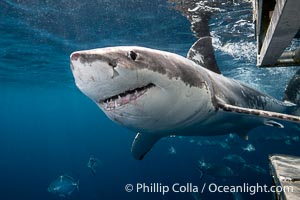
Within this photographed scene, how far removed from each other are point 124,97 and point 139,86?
203 millimetres

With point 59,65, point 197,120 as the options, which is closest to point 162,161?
point 59,65

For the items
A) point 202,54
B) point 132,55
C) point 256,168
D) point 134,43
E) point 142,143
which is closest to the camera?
point 132,55

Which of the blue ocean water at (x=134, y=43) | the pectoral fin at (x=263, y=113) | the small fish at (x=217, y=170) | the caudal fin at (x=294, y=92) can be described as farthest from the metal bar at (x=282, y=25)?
the small fish at (x=217, y=170)

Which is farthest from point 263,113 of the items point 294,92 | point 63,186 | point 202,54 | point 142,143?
point 63,186

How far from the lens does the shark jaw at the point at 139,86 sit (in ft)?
7.84

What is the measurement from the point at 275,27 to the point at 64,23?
12.4m

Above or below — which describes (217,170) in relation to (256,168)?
above

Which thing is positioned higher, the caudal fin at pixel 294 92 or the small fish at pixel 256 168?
the caudal fin at pixel 294 92

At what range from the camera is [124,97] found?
9.05ft

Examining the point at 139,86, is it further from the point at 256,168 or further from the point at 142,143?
the point at 256,168

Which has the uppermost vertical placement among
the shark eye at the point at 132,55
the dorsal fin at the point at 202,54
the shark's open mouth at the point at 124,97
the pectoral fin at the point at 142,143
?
the shark eye at the point at 132,55

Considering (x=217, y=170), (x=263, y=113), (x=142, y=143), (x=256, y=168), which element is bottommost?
(x=256, y=168)

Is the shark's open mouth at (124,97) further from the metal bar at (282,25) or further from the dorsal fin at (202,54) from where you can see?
the dorsal fin at (202,54)

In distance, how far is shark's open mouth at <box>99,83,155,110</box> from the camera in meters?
2.75
